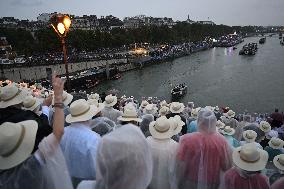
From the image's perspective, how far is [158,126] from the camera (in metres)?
4.14

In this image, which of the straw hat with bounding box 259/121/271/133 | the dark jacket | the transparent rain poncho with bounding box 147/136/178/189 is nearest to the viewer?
the dark jacket

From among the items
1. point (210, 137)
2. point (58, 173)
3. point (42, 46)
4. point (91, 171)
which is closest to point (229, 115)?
point (210, 137)

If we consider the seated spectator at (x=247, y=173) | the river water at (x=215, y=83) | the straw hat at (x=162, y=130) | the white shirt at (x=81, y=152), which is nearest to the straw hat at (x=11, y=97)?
the white shirt at (x=81, y=152)

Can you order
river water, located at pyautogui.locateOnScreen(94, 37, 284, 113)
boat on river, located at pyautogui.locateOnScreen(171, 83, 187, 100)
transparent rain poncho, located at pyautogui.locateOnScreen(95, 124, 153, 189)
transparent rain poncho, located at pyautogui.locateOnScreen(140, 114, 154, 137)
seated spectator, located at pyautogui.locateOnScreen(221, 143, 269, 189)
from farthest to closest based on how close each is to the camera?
river water, located at pyautogui.locateOnScreen(94, 37, 284, 113) < boat on river, located at pyautogui.locateOnScreen(171, 83, 187, 100) < transparent rain poncho, located at pyautogui.locateOnScreen(140, 114, 154, 137) < seated spectator, located at pyautogui.locateOnScreen(221, 143, 269, 189) < transparent rain poncho, located at pyautogui.locateOnScreen(95, 124, 153, 189)

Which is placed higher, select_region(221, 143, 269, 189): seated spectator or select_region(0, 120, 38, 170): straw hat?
select_region(0, 120, 38, 170): straw hat

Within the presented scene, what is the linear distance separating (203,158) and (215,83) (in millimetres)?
41299

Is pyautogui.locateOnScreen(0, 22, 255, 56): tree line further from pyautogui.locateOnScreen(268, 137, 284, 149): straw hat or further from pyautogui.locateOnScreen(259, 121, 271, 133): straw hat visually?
pyautogui.locateOnScreen(268, 137, 284, 149): straw hat

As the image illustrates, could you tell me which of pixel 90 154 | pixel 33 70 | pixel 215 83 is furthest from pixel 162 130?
pixel 33 70

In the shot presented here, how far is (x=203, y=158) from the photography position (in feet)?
12.7

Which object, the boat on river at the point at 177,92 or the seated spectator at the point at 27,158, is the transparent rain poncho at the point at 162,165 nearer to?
the seated spectator at the point at 27,158

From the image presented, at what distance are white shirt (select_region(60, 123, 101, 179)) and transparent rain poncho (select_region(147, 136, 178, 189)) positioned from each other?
0.81 metres

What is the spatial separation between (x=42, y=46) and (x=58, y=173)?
59988 millimetres

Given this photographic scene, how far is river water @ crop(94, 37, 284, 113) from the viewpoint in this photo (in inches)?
1305

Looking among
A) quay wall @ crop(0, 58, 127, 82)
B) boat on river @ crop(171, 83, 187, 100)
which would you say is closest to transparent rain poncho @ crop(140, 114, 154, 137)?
boat on river @ crop(171, 83, 187, 100)
